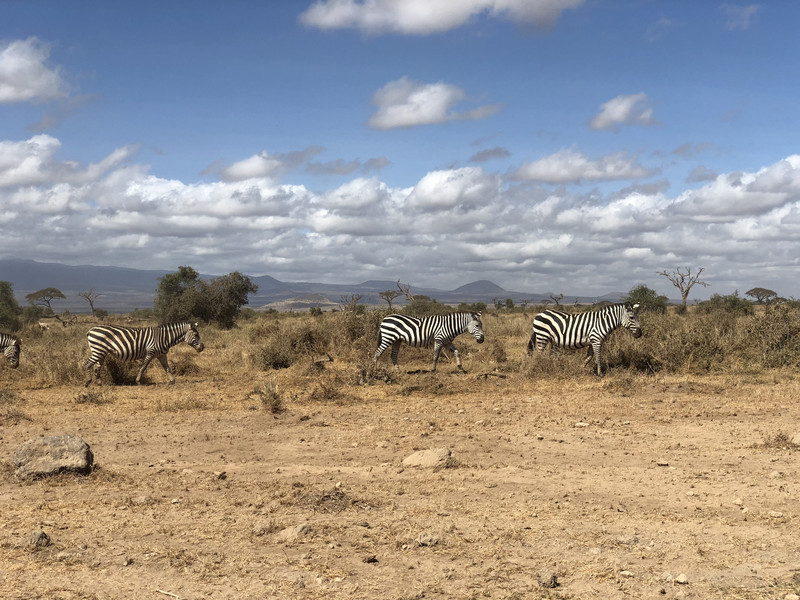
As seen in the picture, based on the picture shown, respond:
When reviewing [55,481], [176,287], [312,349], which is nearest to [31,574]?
[55,481]

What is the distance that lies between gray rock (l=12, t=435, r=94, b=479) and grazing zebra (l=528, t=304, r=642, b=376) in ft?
35.1

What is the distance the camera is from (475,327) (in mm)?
17156

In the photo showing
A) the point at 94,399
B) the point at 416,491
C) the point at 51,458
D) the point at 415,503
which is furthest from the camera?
the point at 94,399

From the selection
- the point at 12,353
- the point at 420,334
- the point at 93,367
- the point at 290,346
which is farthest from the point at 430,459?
the point at 12,353

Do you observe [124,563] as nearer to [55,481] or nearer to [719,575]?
[55,481]

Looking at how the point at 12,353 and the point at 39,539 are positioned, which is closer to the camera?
the point at 39,539

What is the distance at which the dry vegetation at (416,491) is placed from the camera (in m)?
5.06

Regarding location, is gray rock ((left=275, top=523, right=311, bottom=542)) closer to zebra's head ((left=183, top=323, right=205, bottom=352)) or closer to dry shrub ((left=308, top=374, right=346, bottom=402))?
dry shrub ((left=308, top=374, right=346, bottom=402))

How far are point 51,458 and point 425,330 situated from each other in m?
10.5

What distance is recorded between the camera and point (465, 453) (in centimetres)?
866

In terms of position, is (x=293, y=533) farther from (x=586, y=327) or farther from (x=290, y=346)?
(x=290, y=346)

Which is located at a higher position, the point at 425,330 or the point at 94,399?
the point at 425,330

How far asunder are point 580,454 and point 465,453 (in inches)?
53.0

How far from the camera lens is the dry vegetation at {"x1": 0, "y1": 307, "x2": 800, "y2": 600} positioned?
16.6 ft
